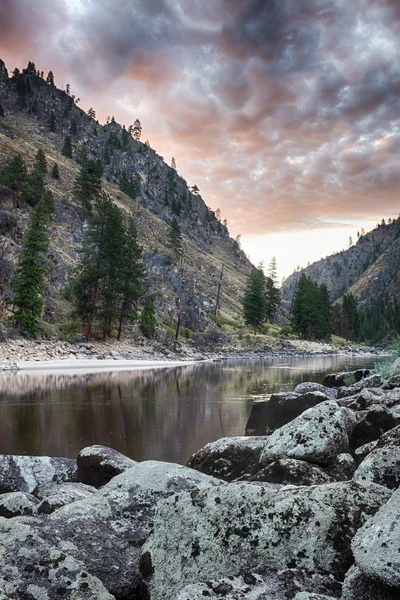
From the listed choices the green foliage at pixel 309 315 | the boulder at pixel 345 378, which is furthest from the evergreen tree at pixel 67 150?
the boulder at pixel 345 378

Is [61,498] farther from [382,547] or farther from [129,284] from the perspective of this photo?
[129,284]

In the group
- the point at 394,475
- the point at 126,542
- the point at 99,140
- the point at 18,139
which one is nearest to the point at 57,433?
the point at 126,542

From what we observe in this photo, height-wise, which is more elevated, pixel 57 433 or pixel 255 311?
pixel 255 311

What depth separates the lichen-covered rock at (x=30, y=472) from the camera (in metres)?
7.76

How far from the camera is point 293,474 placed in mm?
6074

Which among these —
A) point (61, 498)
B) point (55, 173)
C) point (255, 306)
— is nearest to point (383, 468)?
point (61, 498)

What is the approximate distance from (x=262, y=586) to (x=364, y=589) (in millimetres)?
714

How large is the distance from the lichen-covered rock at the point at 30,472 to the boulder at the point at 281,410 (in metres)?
5.56

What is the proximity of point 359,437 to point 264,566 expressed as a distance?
4.89 m

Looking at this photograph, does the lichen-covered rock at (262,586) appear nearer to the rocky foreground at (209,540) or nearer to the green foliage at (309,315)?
the rocky foreground at (209,540)

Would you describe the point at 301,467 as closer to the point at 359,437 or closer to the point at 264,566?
the point at 359,437

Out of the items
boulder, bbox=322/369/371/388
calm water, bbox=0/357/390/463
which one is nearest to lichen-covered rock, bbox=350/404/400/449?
calm water, bbox=0/357/390/463

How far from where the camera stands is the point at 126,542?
4.44 m

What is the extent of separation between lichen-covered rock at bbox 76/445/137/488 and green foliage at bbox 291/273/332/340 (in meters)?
93.6
